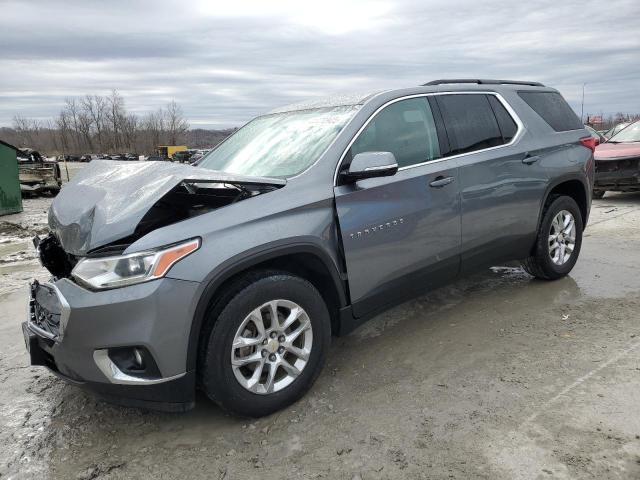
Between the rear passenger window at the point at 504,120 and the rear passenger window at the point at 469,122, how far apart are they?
50 millimetres

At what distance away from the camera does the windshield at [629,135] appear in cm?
1076

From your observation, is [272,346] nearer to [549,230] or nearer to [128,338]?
[128,338]

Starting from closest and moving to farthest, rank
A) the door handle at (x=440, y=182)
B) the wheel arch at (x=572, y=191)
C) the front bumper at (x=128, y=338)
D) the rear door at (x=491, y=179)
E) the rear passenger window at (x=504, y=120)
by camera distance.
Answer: the front bumper at (x=128, y=338)
the door handle at (x=440, y=182)
the rear door at (x=491, y=179)
the rear passenger window at (x=504, y=120)
the wheel arch at (x=572, y=191)

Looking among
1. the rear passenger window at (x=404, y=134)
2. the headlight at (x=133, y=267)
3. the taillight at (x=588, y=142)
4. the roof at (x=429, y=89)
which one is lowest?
the headlight at (x=133, y=267)

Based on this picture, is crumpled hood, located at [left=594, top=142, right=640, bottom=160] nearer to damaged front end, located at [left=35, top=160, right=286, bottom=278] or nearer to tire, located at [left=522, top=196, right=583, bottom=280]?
tire, located at [left=522, top=196, right=583, bottom=280]

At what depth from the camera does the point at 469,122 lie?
4109mm

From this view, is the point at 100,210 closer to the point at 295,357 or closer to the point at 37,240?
the point at 37,240

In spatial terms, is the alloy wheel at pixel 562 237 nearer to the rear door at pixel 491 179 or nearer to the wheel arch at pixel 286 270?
the rear door at pixel 491 179

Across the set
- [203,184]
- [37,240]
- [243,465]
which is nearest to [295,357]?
[243,465]

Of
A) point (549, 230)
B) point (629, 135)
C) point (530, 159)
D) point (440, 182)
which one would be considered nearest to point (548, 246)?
point (549, 230)

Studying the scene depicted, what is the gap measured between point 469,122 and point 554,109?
1363mm

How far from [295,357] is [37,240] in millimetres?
1981

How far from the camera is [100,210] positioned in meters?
2.96

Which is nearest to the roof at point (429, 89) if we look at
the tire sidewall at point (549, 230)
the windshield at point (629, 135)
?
the tire sidewall at point (549, 230)
